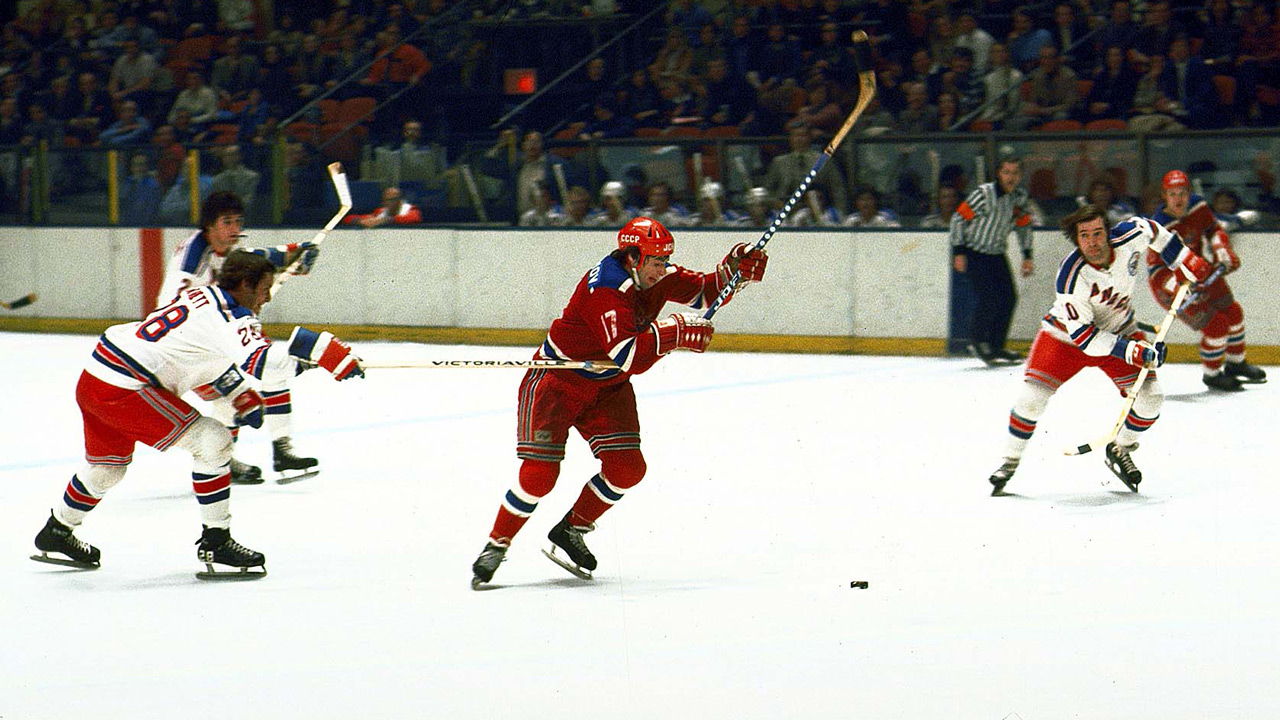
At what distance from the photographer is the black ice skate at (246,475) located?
22.6 ft

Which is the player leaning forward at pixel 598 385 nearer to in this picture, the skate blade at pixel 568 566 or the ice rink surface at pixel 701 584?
the skate blade at pixel 568 566

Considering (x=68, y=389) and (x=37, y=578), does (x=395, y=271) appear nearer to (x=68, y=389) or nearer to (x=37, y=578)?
(x=68, y=389)

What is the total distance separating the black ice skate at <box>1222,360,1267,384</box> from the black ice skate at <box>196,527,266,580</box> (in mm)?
6415

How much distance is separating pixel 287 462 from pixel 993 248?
561 cm

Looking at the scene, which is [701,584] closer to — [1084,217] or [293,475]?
[1084,217]

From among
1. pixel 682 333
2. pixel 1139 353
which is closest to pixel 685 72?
pixel 1139 353

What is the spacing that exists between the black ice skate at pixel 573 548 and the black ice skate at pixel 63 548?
151 centimetres

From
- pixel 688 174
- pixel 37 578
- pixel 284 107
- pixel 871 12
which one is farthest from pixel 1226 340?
pixel 284 107

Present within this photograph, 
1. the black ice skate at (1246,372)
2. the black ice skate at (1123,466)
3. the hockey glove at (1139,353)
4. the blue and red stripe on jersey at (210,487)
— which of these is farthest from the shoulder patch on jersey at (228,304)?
the black ice skate at (1246,372)

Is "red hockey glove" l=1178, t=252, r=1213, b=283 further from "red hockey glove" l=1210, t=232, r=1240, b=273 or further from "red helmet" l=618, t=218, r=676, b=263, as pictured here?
"red helmet" l=618, t=218, r=676, b=263

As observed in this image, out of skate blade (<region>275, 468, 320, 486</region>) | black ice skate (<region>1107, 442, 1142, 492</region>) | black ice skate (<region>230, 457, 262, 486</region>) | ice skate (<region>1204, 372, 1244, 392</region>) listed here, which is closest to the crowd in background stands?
ice skate (<region>1204, 372, 1244, 392</region>)

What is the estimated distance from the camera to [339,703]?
3715 millimetres

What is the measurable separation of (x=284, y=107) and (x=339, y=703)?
493 inches

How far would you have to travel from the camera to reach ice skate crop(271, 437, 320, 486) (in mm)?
6918
